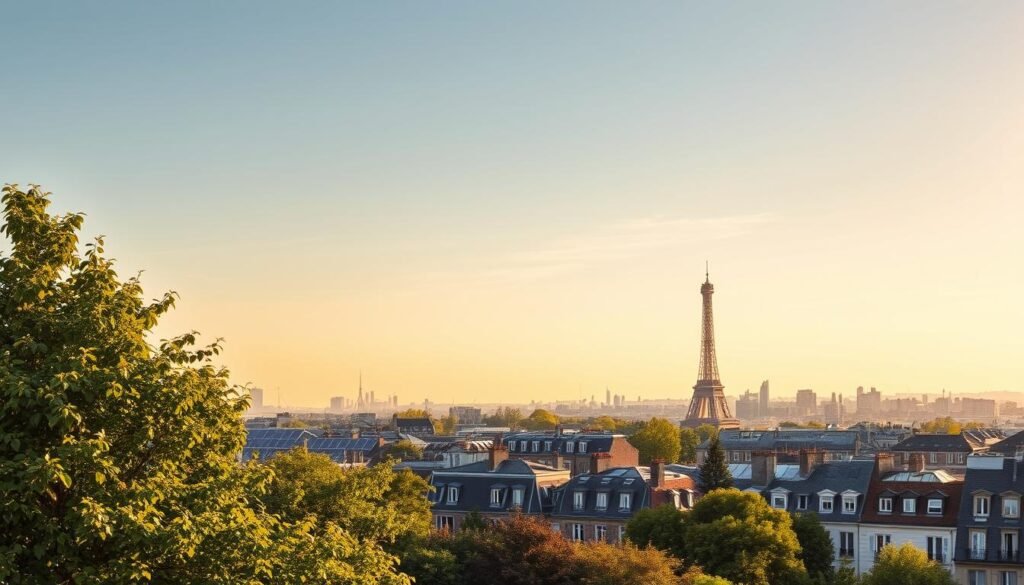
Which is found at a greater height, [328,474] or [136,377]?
[136,377]

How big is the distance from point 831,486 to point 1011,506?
40.1 ft

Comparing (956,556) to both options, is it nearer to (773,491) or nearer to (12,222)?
(773,491)

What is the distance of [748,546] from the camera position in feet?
193

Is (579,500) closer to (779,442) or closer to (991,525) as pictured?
(991,525)

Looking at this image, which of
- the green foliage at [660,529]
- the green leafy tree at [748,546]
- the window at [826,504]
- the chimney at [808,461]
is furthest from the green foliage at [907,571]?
the chimney at [808,461]

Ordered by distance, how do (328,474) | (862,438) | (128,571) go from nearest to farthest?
(128,571) < (328,474) < (862,438)

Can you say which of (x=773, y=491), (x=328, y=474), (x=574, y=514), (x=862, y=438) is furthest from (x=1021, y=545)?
(x=862, y=438)

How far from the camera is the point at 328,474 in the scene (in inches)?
2197

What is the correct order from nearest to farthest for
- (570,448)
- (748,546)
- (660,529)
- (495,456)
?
(748,546) < (660,529) < (495,456) < (570,448)

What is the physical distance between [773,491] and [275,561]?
59323 mm

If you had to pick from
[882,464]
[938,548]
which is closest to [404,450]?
[882,464]

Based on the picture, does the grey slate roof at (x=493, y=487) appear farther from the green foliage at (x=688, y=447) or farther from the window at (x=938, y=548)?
the green foliage at (x=688, y=447)

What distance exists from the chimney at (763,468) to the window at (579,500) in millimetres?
11304

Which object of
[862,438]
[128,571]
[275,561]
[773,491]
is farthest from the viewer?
[862,438]
